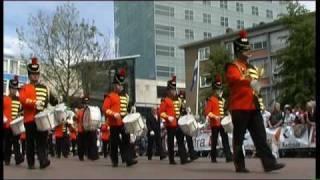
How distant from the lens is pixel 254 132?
10.5m

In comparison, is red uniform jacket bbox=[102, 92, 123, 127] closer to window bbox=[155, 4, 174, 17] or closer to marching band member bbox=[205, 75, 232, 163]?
marching band member bbox=[205, 75, 232, 163]

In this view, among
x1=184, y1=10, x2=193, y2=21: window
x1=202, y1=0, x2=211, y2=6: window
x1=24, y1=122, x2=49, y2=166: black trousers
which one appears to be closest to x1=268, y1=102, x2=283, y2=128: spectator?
x1=24, y1=122, x2=49, y2=166: black trousers

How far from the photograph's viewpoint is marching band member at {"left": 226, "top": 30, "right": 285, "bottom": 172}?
10305 millimetres

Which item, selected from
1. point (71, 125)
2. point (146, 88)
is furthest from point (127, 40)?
point (71, 125)

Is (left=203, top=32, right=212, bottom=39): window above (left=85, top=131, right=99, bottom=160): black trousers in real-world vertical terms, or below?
above

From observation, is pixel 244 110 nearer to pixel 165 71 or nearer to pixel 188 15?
pixel 165 71

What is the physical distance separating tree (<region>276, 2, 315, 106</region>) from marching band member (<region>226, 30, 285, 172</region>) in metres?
24.9

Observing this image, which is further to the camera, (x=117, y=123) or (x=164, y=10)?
(x=164, y=10)

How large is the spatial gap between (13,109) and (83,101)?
5.48 meters

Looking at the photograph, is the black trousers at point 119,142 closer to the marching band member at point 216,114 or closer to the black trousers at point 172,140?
the black trousers at point 172,140

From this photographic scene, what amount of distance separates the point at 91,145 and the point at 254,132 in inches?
392

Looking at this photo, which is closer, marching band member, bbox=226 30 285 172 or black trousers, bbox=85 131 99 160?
marching band member, bbox=226 30 285 172

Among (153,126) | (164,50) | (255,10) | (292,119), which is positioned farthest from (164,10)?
(292,119)

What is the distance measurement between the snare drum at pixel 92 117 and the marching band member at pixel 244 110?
852 centimetres
